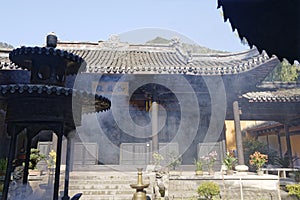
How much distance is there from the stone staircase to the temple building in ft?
6.65

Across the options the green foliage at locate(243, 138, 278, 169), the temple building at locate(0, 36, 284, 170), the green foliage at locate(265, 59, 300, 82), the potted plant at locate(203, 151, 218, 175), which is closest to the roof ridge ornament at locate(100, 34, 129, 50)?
the temple building at locate(0, 36, 284, 170)

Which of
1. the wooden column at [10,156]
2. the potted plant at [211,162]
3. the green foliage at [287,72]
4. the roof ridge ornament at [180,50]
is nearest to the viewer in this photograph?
the wooden column at [10,156]

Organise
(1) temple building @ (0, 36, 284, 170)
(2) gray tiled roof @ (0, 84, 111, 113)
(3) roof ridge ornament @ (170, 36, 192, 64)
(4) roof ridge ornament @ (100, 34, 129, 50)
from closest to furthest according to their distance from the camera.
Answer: (2) gray tiled roof @ (0, 84, 111, 113)
(1) temple building @ (0, 36, 284, 170)
(3) roof ridge ornament @ (170, 36, 192, 64)
(4) roof ridge ornament @ (100, 34, 129, 50)

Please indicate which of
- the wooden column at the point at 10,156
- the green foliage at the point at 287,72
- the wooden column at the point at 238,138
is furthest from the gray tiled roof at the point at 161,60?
the green foliage at the point at 287,72

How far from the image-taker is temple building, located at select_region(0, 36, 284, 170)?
1024 cm

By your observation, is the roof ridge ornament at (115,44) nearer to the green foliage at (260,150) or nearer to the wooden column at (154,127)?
the wooden column at (154,127)

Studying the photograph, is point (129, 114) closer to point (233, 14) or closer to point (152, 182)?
point (152, 182)

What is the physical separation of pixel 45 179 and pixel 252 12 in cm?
Result: 838

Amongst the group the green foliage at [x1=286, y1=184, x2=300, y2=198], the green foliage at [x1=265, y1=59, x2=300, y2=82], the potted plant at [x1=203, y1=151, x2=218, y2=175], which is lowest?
the green foliage at [x1=286, y1=184, x2=300, y2=198]

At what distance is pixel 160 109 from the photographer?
1154 cm

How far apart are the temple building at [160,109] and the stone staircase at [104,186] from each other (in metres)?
2.03

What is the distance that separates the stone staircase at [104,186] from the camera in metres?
7.33

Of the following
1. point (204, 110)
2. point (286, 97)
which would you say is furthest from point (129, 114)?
point (286, 97)

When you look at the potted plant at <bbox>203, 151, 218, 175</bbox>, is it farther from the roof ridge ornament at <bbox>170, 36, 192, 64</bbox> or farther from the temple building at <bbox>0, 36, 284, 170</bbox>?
the roof ridge ornament at <bbox>170, 36, 192, 64</bbox>
